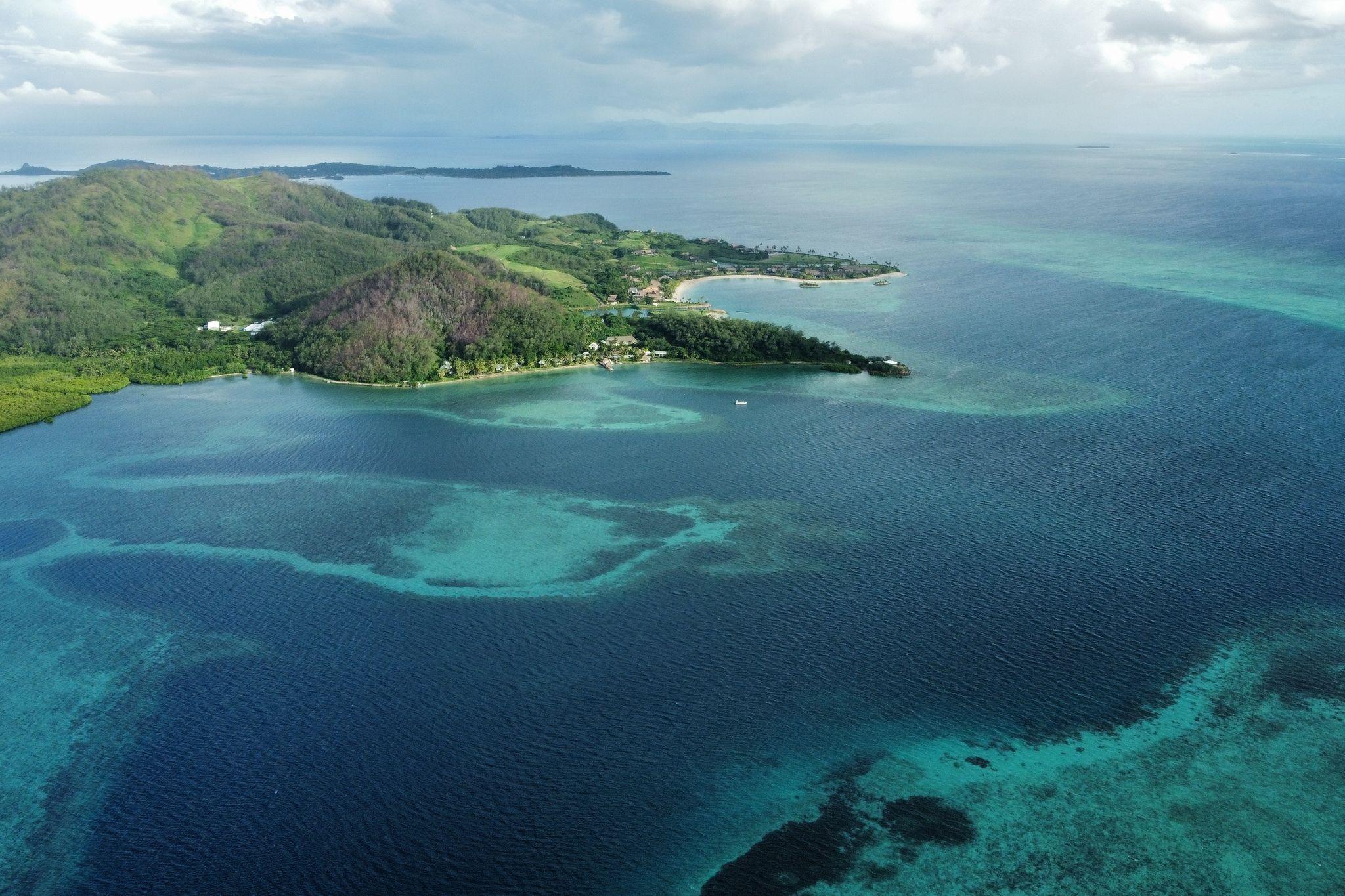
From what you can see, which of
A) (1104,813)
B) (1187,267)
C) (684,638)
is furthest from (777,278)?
(1104,813)

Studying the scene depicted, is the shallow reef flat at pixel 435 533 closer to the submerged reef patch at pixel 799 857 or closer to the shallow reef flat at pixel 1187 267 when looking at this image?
the submerged reef patch at pixel 799 857

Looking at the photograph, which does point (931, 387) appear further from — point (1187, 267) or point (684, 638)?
point (1187, 267)

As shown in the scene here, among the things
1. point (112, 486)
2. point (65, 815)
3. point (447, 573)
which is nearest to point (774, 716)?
point (447, 573)

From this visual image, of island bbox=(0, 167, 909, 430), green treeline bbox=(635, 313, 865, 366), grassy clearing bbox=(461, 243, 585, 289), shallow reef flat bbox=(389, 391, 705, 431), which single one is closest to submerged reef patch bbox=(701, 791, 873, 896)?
shallow reef flat bbox=(389, 391, 705, 431)

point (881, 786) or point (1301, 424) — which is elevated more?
point (1301, 424)

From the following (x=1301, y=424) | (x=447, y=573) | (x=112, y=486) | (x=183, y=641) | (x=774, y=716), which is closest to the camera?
(x=774, y=716)

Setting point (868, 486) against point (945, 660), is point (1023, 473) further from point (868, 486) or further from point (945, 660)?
point (945, 660)
